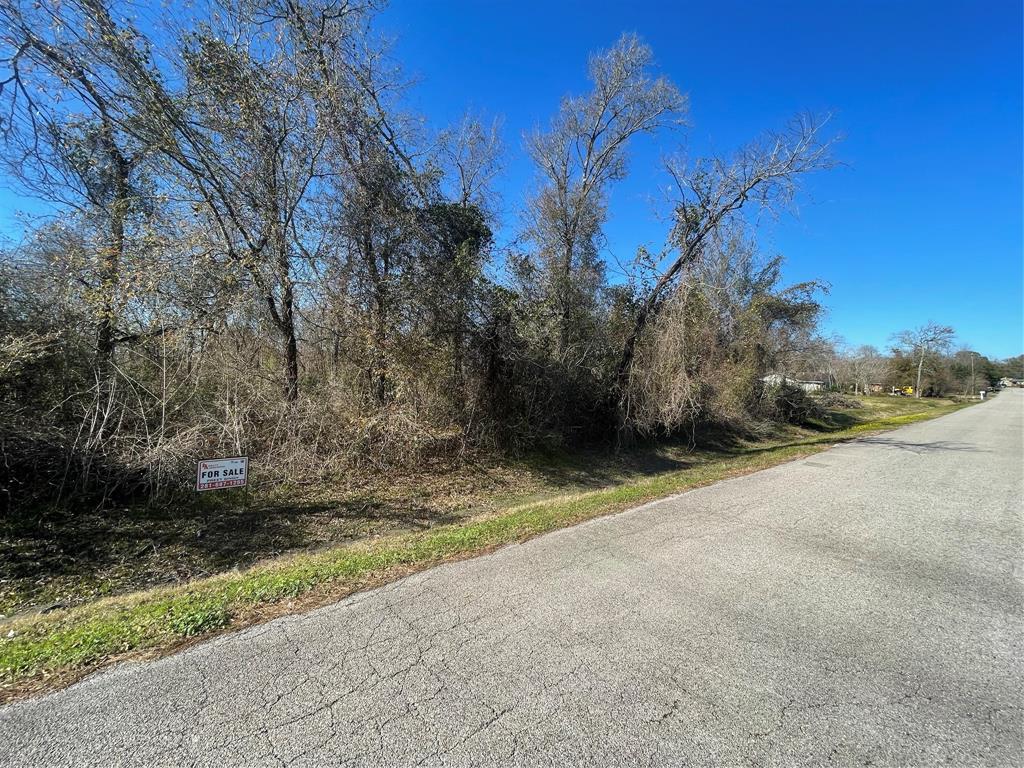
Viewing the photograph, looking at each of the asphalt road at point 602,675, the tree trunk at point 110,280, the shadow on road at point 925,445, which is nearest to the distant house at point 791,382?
the shadow on road at point 925,445

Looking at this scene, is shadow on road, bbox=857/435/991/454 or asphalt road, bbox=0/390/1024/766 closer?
asphalt road, bbox=0/390/1024/766

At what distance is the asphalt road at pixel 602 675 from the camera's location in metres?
1.86

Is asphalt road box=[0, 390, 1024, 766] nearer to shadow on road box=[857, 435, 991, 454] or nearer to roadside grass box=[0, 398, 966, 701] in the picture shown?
roadside grass box=[0, 398, 966, 701]

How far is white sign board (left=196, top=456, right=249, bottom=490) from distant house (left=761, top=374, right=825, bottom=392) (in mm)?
20906

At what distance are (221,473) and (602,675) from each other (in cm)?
527

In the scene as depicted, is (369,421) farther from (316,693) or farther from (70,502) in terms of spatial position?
(316,693)

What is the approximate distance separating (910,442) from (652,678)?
628 inches

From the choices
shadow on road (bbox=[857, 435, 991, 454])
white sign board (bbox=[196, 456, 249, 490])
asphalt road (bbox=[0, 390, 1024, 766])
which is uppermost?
white sign board (bbox=[196, 456, 249, 490])

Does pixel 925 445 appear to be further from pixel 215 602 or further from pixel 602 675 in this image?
pixel 215 602

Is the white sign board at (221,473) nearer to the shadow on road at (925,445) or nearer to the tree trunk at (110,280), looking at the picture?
the tree trunk at (110,280)

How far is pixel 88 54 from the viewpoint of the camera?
6.74 meters

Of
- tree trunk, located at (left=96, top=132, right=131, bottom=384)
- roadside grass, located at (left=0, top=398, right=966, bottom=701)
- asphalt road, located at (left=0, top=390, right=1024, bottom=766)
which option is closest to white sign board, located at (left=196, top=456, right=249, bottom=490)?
roadside grass, located at (left=0, top=398, right=966, bottom=701)

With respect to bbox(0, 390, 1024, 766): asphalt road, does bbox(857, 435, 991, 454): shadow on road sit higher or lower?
higher

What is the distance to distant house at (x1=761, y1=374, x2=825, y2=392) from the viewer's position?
21464 mm
